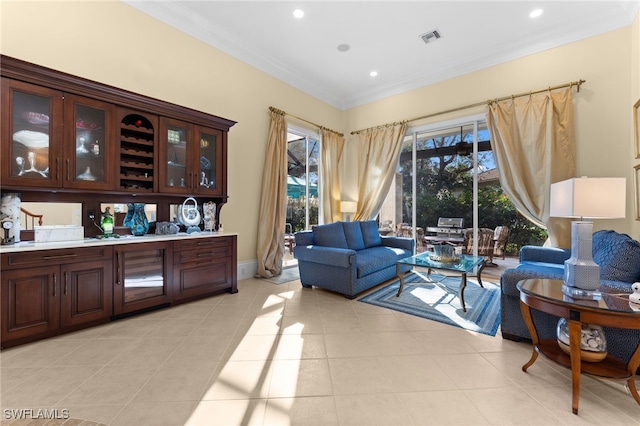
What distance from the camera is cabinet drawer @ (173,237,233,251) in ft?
9.94

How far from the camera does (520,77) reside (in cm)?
400

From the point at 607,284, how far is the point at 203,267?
3.76 m

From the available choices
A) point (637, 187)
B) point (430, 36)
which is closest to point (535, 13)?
point (430, 36)

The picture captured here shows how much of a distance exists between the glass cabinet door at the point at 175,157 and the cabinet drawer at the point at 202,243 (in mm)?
628

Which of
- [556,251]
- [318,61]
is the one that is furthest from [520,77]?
[318,61]

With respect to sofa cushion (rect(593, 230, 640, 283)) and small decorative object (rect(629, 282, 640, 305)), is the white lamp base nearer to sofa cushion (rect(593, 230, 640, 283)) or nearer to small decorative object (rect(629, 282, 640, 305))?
small decorative object (rect(629, 282, 640, 305))

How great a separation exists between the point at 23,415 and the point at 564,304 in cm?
312

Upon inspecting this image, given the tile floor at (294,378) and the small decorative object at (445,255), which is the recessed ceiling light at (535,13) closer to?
the small decorative object at (445,255)

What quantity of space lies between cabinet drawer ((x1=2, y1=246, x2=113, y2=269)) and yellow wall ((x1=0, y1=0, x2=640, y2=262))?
159 cm

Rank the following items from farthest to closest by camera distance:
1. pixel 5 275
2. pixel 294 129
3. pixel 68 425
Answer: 1. pixel 294 129
2. pixel 5 275
3. pixel 68 425

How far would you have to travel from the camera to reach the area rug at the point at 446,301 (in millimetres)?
2725

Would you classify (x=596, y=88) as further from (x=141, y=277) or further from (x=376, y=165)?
(x=141, y=277)

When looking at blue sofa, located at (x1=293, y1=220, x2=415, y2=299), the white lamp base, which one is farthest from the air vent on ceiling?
the white lamp base

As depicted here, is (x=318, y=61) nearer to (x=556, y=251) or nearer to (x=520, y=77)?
(x=520, y=77)
